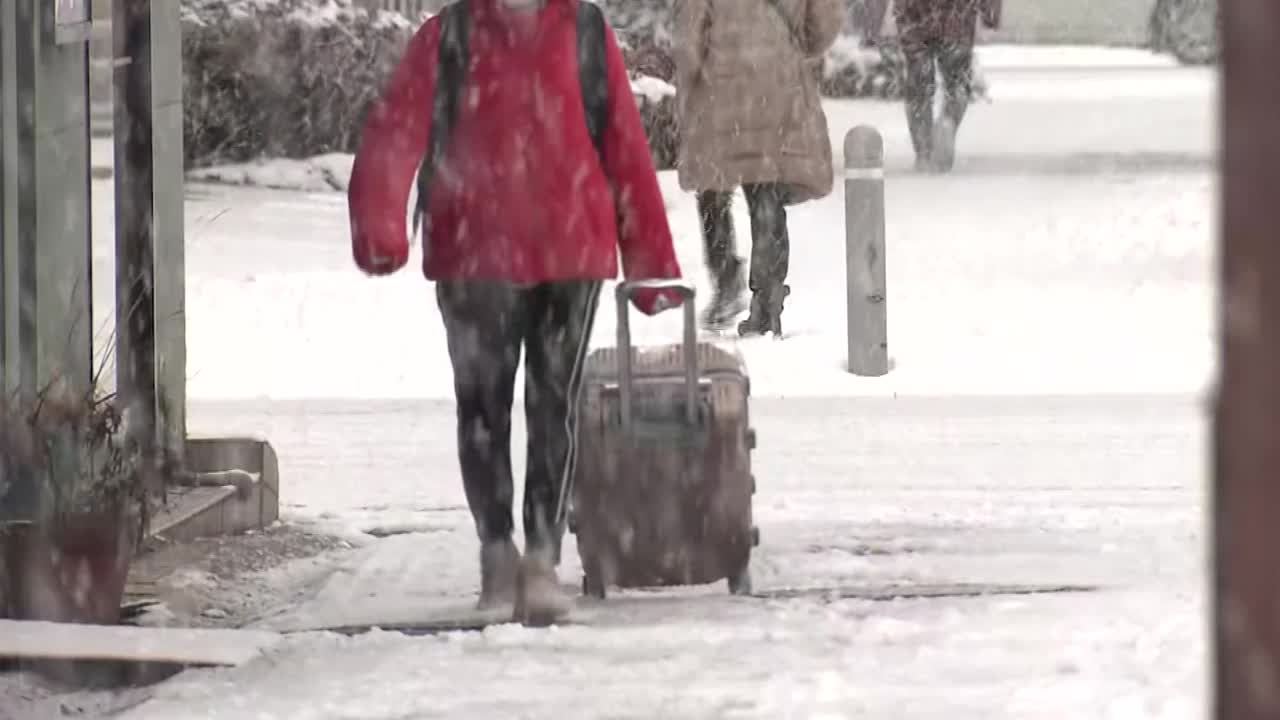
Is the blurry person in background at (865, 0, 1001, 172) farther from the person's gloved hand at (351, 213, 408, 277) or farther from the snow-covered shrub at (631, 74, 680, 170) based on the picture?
the person's gloved hand at (351, 213, 408, 277)

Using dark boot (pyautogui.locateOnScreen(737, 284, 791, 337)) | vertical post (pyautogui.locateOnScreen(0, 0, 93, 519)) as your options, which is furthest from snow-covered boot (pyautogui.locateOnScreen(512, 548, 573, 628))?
dark boot (pyautogui.locateOnScreen(737, 284, 791, 337))

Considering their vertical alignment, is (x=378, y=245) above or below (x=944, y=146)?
below

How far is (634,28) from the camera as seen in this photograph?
2181 cm

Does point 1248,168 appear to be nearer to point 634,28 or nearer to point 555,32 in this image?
point 555,32

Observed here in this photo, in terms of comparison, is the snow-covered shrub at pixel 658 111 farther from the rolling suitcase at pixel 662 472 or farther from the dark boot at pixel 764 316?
the rolling suitcase at pixel 662 472

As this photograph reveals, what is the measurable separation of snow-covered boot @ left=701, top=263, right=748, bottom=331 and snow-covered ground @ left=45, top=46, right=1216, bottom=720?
0.35 metres

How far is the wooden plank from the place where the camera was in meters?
5.22

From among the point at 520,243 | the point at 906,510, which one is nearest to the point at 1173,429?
the point at 906,510

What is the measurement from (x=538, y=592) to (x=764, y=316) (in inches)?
262

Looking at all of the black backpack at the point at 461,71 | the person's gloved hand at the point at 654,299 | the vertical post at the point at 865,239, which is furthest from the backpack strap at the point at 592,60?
the vertical post at the point at 865,239

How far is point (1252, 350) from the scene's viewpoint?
1.59m

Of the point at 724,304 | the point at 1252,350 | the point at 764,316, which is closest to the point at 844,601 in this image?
the point at 1252,350

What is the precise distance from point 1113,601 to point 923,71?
47.5ft

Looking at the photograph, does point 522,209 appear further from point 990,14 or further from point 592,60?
point 990,14
